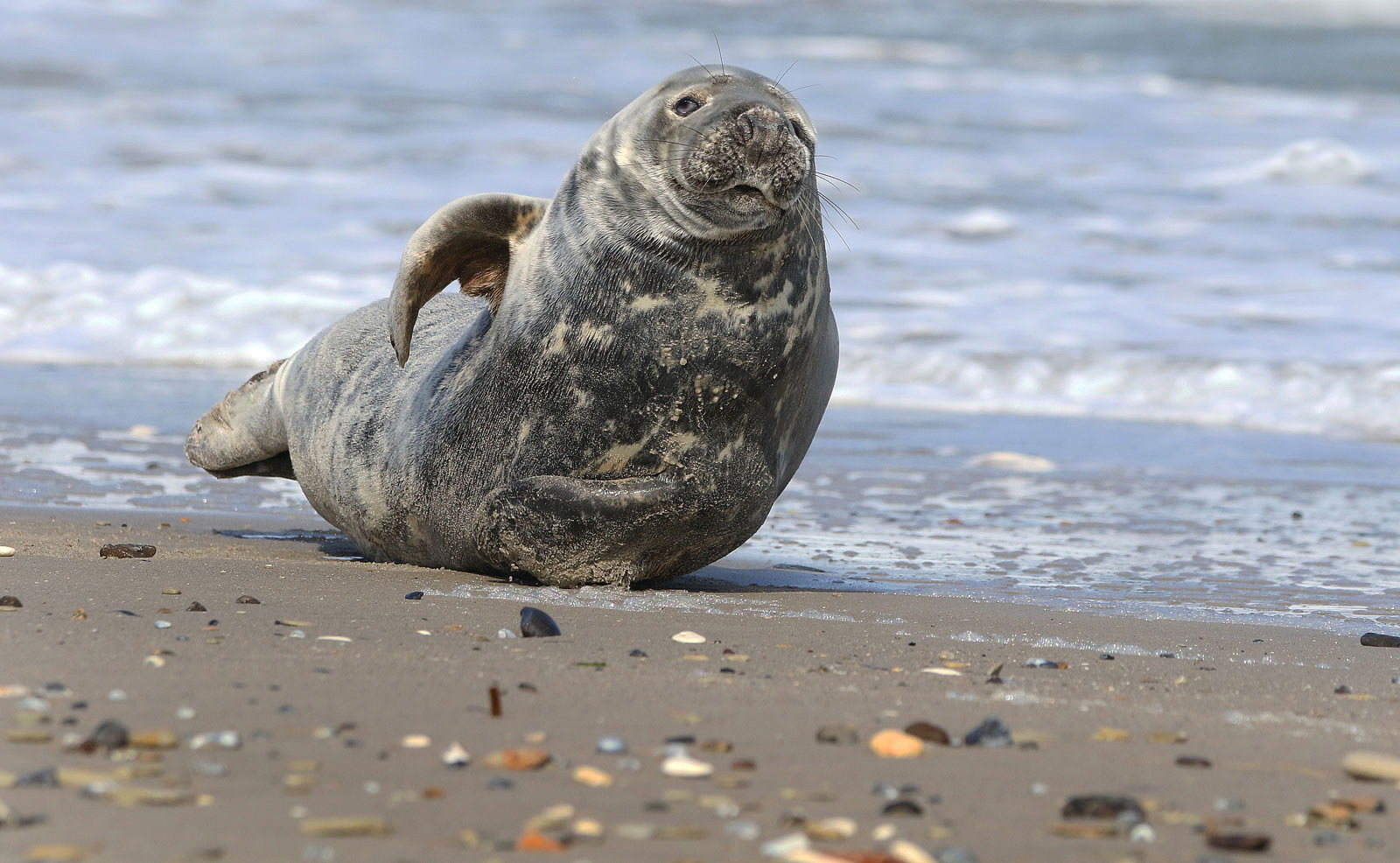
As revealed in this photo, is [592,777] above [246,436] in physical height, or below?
below

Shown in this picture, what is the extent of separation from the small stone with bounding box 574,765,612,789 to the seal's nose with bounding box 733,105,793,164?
6.17ft

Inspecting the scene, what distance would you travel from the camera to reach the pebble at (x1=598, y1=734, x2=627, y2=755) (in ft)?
8.14

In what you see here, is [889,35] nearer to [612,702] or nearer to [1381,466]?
[1381,466]

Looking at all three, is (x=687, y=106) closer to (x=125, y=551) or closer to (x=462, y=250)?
(x=462, y=250)

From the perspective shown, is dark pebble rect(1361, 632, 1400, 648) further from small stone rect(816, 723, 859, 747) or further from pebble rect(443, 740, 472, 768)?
pebble rect(443, 740, 472, 768)

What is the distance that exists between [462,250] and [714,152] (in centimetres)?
90

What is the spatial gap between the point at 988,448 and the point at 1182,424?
58.5 inches

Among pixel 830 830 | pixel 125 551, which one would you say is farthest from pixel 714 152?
pixel 830 830

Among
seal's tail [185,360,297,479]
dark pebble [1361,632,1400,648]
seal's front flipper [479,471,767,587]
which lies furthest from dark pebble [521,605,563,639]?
seal's tail [185,360,297,479]

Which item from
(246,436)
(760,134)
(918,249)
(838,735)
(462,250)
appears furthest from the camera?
(918,249)

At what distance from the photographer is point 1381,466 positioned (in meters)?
7.38

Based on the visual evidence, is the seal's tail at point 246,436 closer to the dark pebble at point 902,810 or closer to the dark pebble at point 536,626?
the dark pebble at point 536,626

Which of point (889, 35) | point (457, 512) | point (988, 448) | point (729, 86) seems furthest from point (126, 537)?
point (889, 35)

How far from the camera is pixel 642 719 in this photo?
2688 mm
